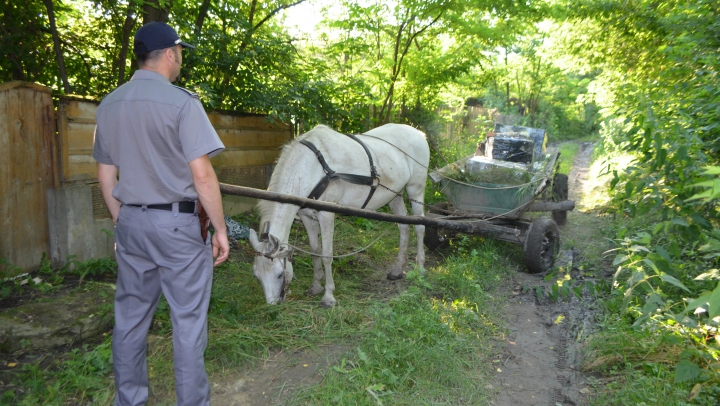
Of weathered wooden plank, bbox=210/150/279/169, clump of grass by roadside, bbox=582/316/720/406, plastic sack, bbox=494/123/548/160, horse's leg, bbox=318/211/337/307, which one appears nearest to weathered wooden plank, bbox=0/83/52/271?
weathered wooden plank, bbox=210/150/279/169

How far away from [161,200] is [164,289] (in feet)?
1.61

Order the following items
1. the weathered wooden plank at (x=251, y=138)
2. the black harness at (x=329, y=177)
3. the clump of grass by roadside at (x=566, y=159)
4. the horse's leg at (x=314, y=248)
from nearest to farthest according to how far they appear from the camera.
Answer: the black harness at (x=329, y=177) → the horse's leg at (x=314, y=248) → the weathered wooden plank at (x=251, y=138) → the clump of grass by roadside at (x=566, y=159)

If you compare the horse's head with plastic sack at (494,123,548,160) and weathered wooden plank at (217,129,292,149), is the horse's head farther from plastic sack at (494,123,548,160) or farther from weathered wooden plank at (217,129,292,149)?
plastic sack at (494,123,548,160)

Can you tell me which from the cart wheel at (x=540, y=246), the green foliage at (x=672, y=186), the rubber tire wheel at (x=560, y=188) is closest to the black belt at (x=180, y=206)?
the green foliage at (x=672, y=186)

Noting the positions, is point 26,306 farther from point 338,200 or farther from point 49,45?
point 49,45

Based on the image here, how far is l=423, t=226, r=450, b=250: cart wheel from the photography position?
22.1ft

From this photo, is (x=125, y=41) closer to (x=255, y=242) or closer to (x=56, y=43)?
(x=56, y=43)

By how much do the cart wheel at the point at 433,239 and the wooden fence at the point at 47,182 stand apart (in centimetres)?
420

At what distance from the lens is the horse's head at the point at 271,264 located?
3988 millimetres

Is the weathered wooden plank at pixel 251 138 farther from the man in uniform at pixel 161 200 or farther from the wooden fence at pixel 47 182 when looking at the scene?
the man in uniform at pixel 161 200

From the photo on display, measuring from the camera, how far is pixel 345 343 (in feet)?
12.8

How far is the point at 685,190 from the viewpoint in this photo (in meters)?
3.25

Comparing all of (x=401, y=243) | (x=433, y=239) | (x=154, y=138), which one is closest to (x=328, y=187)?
(x=401, y=243)

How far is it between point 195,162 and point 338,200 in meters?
2.61
